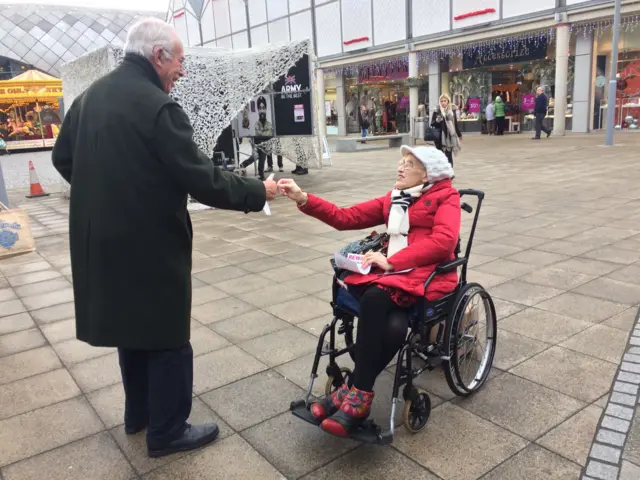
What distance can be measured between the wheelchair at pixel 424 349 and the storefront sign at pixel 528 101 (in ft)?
74.7

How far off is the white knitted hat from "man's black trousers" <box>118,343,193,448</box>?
141 centimetres

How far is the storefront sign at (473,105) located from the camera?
2550 centimetres

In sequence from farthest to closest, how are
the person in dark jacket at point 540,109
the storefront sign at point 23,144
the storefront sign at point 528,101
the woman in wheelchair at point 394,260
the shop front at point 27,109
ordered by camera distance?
the storefront sign at point 23,144
the shop front at point 27,109
the storefront sign at point 528,101
the person in dark jacket at point 540,109
the woman in wheelchair at point 394,260

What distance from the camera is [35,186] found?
40.7ft

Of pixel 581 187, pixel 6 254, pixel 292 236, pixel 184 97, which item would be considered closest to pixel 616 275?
pixel 292 236

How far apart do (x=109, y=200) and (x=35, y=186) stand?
11573 mm

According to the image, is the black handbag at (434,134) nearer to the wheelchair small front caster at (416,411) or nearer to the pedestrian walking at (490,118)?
the wheelchair small front caster at (416,411)

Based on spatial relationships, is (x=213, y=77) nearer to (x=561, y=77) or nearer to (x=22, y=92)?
(x=561, y=77)

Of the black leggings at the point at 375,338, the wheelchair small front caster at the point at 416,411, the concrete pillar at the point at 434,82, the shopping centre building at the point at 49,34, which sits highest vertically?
the shopping centre building at the point at 49,34

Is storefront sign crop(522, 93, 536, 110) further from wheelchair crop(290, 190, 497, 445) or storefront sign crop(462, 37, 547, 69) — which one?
wheelchair crop(290, 190, 497, 445)

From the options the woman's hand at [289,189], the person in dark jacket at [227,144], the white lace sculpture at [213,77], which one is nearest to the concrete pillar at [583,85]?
the white lace sculpture at [213,77]

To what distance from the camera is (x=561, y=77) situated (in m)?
20.0

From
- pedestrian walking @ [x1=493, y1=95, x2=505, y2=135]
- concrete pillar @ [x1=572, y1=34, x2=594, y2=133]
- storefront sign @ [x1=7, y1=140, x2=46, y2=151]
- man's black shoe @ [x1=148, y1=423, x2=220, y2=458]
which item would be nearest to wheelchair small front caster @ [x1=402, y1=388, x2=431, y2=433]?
man's black shoe @ [x1=148, y1=423, x2=220, y2=458]

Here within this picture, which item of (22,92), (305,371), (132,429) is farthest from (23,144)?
(132,429)
